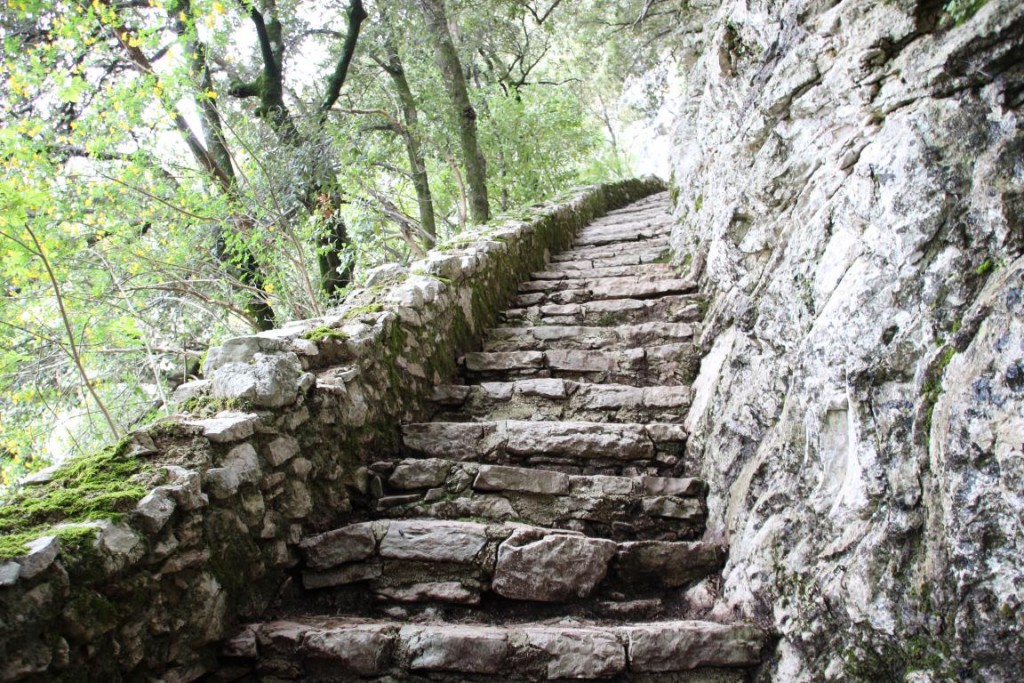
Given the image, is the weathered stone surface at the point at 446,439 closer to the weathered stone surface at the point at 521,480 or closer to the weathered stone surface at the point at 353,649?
the weathered stone surface at the point at 521,480

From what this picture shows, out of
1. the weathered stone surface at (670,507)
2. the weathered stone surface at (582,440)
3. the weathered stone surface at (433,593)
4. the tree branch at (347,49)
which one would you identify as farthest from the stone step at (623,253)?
the tree branch at (347,49)

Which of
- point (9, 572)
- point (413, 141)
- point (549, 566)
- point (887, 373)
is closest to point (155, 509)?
point (9, 572)

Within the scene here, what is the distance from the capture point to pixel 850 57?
329 cm

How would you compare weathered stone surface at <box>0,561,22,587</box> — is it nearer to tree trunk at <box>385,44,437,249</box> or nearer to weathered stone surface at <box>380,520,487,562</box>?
weathered stone surface at <box>380,520,487,562</box>

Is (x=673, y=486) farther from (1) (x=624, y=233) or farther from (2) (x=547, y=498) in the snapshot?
(1) (x=624, y=233)

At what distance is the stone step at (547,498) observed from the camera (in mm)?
3303

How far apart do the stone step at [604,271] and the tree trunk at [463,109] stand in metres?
2.99

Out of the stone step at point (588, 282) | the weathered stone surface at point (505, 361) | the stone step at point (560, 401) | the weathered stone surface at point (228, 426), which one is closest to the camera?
the weathered stone surface at point (228, 426)

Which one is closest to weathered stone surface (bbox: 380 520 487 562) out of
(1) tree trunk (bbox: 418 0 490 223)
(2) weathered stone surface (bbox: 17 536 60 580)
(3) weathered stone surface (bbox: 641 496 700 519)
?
(3) weathered stone surface (bbox: 641 496 700 519)

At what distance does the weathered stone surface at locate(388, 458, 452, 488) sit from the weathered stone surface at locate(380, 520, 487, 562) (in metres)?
0.40

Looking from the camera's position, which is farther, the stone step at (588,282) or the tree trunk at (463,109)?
the tree trunk at (463,109)

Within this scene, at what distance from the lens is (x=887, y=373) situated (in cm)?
235

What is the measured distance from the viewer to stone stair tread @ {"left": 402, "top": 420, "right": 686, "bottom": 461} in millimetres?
3721

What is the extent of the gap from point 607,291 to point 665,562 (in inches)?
130
